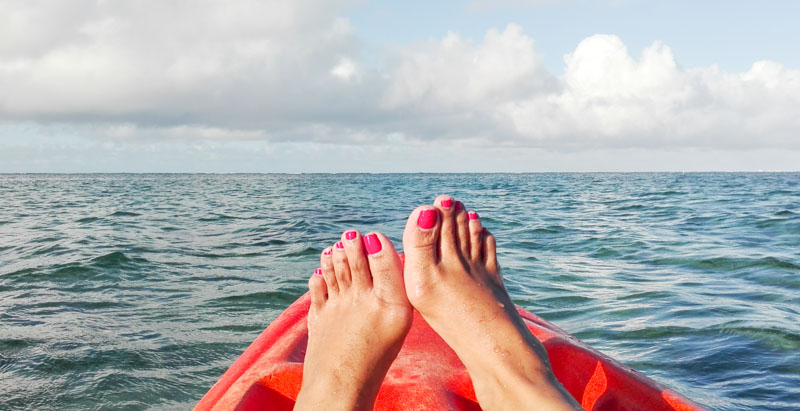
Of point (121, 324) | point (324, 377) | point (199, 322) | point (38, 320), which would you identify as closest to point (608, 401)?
point (324, 377)

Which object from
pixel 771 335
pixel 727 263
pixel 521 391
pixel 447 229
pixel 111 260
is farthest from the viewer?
pixel 111 260

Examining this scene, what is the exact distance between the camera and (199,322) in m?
3.78

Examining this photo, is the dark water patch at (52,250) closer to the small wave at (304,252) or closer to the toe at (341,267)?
the small wave at (304,252)

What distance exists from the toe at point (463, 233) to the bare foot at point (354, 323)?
24 centimetres

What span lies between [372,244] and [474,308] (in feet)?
1.31

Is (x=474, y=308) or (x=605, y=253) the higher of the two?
(x=474, y=308)

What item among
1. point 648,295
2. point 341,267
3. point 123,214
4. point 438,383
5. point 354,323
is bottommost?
point 123,214

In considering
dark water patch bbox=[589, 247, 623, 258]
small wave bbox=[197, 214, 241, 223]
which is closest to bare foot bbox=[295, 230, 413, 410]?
dark water patch bbox=[589, 247, 623, 258]

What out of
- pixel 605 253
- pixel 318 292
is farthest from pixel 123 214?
pixel 318 292

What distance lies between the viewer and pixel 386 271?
193 cm

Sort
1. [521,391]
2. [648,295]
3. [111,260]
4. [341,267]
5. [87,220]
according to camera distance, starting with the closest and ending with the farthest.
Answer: [521,391] < [341,267] < [648,295] < [111,260] < [87,220]

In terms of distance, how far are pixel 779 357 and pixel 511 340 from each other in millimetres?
2121

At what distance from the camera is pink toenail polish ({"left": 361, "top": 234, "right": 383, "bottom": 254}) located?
1945 mm

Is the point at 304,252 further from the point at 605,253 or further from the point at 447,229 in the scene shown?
the point at 447,229
